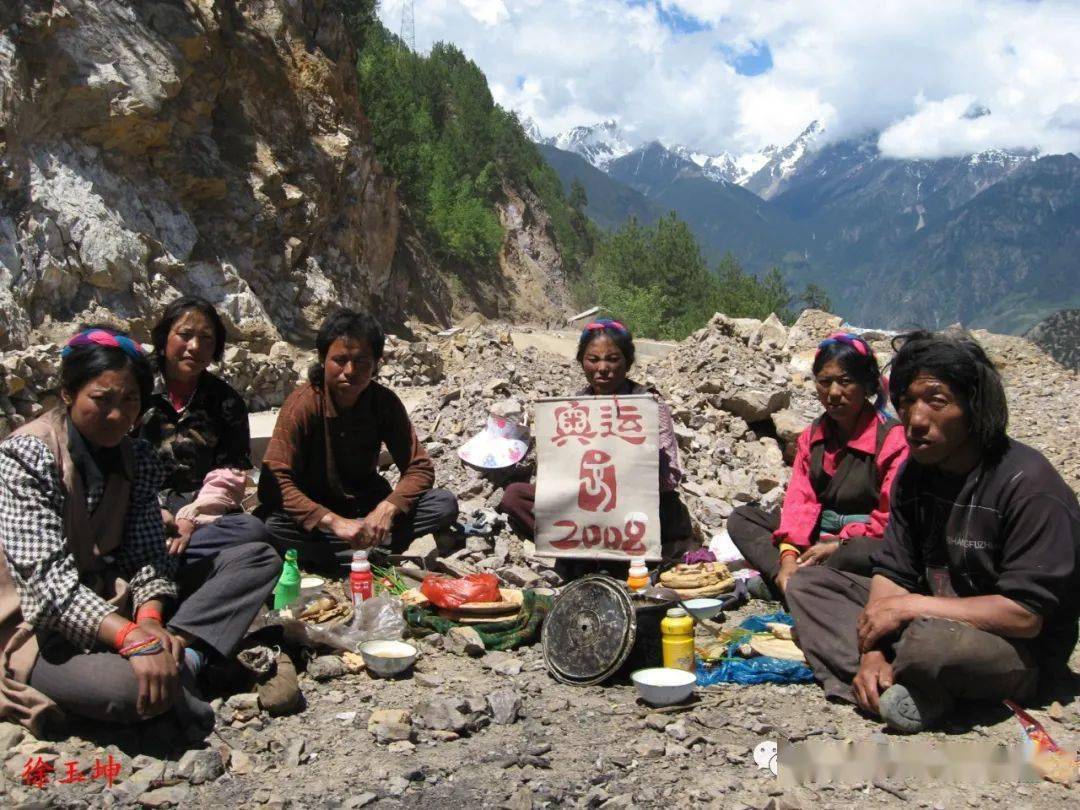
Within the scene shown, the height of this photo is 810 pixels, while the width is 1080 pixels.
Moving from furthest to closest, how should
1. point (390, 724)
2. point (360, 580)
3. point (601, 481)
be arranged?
point (601, 481) < point (360, 580) < point (390, 724)

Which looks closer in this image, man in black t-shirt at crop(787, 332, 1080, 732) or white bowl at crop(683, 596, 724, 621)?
man in black t-shirt at crop(787, 332, 1080, 732)

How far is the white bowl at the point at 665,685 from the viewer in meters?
3.15

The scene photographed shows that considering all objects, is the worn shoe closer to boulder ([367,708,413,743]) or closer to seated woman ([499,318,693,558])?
boulder ([367,708,413,743])

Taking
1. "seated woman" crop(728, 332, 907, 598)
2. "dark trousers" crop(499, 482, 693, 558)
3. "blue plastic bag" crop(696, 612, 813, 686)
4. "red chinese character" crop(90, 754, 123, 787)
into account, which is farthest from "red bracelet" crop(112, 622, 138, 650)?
"seated woman" crop(728, 332, 907, 598)

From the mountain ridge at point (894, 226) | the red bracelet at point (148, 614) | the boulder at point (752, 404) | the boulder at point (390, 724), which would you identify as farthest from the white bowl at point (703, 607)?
the mountain ridge at point (894, 226)

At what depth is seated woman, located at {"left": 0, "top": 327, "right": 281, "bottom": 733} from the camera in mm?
2701

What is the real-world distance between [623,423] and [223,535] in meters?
1.87

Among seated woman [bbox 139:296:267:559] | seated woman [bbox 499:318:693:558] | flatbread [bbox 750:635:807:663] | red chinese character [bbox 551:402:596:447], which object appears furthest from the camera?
seated woman [bbox 499:318:693:558]

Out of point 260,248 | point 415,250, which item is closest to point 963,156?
point 415,250

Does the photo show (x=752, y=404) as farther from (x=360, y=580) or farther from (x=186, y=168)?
(x=186, y=168)

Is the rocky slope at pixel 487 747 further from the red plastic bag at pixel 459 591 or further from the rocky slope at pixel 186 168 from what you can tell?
the rocky slope at pixel 186 168

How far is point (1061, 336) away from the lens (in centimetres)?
2041

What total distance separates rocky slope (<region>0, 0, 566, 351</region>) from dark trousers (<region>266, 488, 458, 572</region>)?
25.7 ft

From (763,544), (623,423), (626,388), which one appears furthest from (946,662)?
(626,388)
